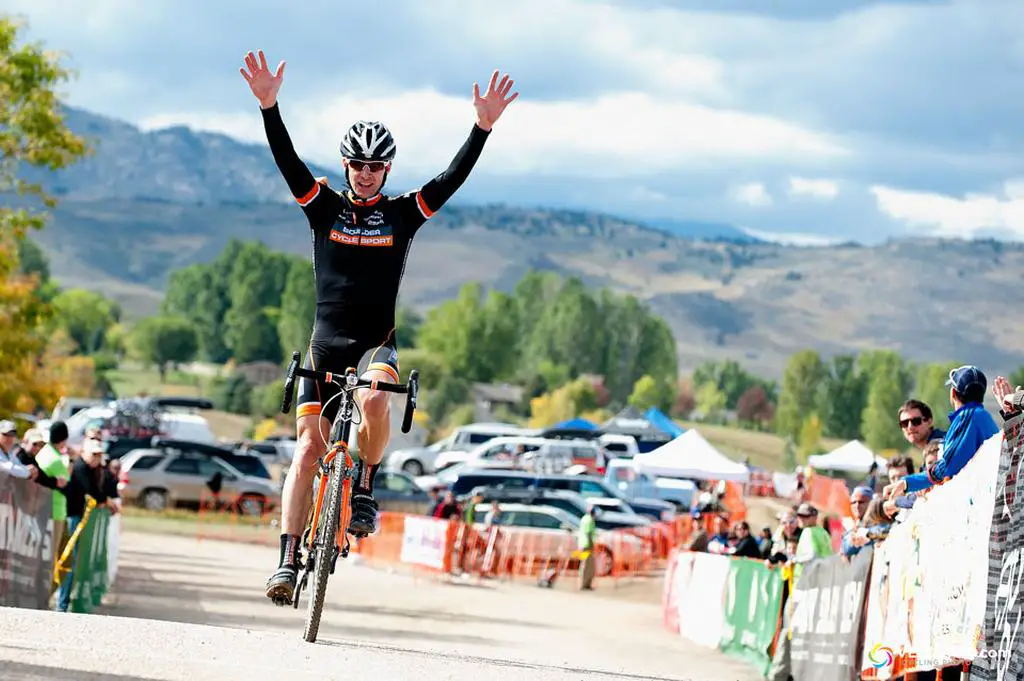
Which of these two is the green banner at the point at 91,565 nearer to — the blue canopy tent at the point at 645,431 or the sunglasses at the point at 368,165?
the sunglasses at the point at 368,165

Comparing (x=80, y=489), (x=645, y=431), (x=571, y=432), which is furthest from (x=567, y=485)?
(x=645, y=431)

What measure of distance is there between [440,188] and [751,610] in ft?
30.4

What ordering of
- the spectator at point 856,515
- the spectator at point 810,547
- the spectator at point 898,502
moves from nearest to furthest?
the spectator at point 898,502 < the spectator at point 856,515 < the spectator at point 810,547

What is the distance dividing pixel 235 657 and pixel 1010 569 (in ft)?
13.8

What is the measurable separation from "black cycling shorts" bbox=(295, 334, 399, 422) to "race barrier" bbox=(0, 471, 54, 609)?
14.0 ft

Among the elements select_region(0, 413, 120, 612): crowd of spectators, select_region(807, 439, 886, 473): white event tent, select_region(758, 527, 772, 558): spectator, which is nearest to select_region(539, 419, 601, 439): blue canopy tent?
select_region(807, 439, 886, 473): white event tent

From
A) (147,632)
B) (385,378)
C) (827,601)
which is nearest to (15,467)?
(147,632)

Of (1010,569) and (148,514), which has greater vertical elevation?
(1010,569)

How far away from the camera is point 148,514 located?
43.8 metres

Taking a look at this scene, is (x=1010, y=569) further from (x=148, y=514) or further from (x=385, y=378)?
(x=148, y=514)

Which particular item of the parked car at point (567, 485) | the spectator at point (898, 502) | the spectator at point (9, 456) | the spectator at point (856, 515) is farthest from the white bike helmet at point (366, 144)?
the parked car at point (567, 485)

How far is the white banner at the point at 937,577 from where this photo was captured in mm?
8930

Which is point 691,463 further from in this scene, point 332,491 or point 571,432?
point 332,491

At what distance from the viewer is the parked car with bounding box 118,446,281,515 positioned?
43.4 m
